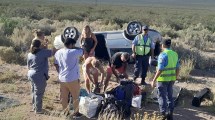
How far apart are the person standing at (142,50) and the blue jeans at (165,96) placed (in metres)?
2.62

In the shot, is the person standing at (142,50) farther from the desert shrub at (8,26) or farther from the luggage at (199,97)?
the desert shrub at (8,26)

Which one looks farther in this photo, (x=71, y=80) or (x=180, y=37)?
(x=180, y=37)

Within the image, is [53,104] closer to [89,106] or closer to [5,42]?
[89,106]

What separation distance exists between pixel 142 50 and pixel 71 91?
11.4 feet

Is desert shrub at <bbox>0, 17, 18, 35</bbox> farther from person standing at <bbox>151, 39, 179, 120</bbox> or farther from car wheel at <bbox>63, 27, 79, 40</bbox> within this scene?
person standing at <bbox>151, 39, 179, 120</bbox>

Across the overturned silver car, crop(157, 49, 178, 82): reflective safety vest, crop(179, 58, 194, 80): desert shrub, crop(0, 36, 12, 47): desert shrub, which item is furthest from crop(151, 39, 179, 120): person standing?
crop(0, 36, 12, 47): desert shrub

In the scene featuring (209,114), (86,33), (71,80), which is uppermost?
(86,33)

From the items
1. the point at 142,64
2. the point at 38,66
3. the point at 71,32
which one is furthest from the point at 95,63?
the point at 71,32

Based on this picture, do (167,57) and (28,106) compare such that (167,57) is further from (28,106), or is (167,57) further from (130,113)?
(28,106)

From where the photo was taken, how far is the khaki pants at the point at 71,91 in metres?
8.76

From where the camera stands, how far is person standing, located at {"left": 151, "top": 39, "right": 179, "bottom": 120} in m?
8.95

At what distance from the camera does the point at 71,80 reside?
8.70m

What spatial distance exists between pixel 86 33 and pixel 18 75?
8.03ft

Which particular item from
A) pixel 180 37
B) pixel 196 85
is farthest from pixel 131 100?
pixel 180 37
